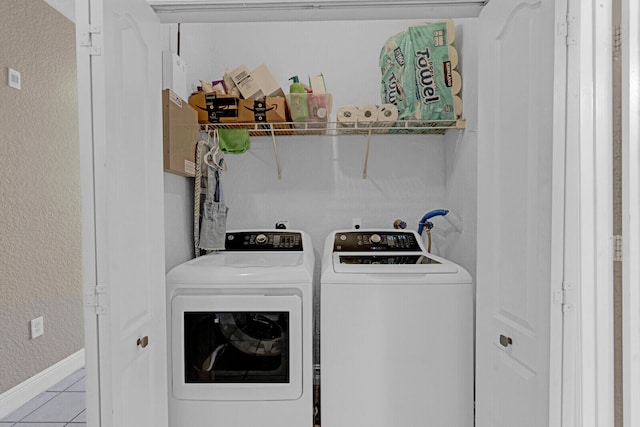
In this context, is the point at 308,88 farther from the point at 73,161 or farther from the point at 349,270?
the point at 73,161

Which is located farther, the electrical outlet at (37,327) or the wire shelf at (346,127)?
the electrical outlet at (37,327)

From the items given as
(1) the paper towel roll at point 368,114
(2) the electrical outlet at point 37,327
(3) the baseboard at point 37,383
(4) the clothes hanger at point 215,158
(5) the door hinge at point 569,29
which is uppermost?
(1) the paper towel roll at point 368,114

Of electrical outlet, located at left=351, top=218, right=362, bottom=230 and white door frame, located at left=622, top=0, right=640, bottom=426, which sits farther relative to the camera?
electrical outlet, located at left=351, top=218, right=362, bottom=230

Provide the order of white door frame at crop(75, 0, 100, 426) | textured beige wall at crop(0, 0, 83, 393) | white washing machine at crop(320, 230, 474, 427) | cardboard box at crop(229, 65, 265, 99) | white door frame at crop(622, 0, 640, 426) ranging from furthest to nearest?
cardboard box at crop(229, 65, 265, 99), textured beige wall at crop(0, 0, 83, 393), white washing machine at crop(320, 230, 474, 427), white door frame at crop(75, 0, 100, 426), white door frame at crop(622, 0, 640, 426)

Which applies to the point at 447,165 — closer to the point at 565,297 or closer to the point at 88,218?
the point at 565,297

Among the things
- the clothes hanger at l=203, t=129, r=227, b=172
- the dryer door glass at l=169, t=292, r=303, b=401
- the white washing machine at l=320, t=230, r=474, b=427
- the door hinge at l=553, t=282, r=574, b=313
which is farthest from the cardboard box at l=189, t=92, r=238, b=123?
the door hinge at l=553, t=282, r=574, b=313

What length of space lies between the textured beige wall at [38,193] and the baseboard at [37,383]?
37 millimetres

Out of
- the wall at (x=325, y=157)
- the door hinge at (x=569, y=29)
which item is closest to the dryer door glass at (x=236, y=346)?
the wall at (x=325, y=157)

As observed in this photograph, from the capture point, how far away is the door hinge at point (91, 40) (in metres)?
1.29

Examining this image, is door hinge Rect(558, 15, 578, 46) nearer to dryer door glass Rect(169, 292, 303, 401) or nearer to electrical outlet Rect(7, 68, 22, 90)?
dryer door glass Rect(169, 292, 303, 401)

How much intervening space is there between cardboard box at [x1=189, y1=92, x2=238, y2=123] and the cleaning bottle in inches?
12.6

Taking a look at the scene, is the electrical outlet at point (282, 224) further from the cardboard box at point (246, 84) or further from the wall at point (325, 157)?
the cardboard box at point (246, 84)

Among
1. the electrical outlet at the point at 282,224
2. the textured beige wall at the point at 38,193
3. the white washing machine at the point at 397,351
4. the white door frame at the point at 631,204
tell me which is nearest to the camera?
the white door frame at the point at 631,204

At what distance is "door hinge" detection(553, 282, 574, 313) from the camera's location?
123 centimetres
